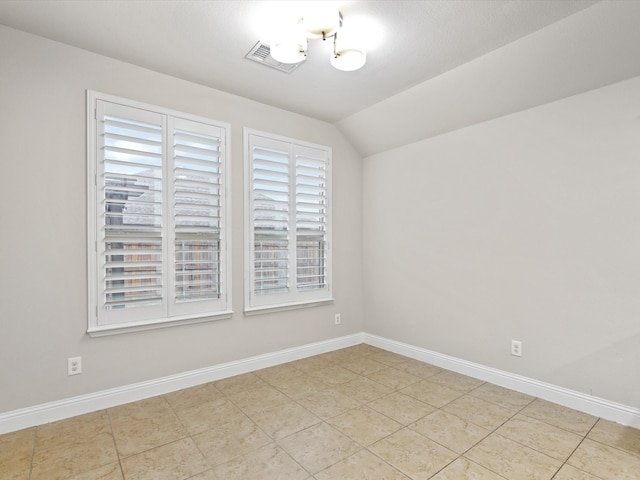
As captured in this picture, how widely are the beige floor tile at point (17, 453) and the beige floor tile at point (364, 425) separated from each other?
5.85ft

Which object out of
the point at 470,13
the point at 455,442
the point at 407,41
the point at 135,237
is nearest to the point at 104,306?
the point at 135,237

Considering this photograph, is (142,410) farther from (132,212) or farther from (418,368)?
(418,368)

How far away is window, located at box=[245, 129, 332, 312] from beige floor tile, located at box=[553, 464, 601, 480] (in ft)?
8.01

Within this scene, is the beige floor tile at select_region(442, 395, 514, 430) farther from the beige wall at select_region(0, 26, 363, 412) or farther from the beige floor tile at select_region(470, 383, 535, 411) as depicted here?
the beige wall at select_region(0, 26, 363, 412)

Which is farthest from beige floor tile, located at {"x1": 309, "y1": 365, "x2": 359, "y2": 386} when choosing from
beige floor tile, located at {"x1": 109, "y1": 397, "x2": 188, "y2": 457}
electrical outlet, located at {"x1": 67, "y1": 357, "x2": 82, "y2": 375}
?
electrical outlet, located at {"x1": 67, "y1": 357, "x2": 82, "y2": 375}

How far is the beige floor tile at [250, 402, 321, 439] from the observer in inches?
91.2

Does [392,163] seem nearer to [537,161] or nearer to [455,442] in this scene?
[537,161]

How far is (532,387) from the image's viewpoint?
2.79 metres

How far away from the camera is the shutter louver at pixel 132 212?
2.61 metres

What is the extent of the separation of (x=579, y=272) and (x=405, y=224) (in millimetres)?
1658

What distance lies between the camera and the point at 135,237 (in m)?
2.71

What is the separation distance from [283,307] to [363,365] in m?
1.01

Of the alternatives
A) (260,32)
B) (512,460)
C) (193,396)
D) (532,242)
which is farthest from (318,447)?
(260,32)

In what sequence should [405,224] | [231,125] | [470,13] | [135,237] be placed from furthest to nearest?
1. [405,224]
2. [231,125]
3. [135,237]
4. [470,13]
